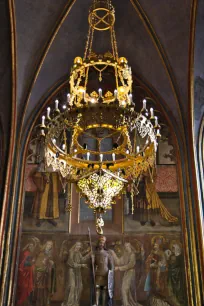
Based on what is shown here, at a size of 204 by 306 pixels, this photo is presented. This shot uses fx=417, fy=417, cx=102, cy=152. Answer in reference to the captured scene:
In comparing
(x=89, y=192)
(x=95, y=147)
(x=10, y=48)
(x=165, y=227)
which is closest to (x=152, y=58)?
(x=95, y=147)

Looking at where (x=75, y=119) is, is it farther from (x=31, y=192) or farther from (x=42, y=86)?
(x=42, y=86)

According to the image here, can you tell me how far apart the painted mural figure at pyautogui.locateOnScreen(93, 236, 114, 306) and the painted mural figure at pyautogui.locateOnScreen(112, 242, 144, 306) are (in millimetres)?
282

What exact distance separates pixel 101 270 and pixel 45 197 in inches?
93.3

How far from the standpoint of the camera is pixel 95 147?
10969 mm

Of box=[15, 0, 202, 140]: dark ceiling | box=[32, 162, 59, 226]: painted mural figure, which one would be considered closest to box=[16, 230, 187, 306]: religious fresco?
box=[32, 162, 59, 226]: painted mural figure

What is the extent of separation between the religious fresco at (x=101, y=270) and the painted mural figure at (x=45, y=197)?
1.56 ft

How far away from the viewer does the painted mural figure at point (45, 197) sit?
33.1 ft

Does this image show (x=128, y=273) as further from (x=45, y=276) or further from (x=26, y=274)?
(x=26, y=274)

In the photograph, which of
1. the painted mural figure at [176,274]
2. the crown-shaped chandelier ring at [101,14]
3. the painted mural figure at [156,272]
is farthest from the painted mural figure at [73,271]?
the crown-shaped chandelier ring at [101,14]

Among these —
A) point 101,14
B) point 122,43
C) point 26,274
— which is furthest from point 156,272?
point 101,14

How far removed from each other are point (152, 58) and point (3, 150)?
463 cm

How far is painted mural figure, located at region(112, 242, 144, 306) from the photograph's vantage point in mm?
9000

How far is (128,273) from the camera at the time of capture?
9328mm

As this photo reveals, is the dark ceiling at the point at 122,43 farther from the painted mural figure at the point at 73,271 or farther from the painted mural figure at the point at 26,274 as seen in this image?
the painted mural figure at the point at 73,271
